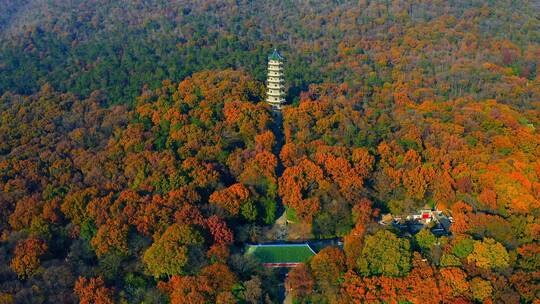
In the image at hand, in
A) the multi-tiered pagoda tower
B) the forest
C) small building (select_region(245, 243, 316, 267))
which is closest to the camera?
the forest

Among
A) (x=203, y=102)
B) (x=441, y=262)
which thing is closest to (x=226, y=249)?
(x=441, y=262)

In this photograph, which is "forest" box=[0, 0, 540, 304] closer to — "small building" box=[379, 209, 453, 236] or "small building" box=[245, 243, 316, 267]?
"small building" box=[379, 209, 453, 236]

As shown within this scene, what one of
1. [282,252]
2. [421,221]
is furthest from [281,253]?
[421,221]

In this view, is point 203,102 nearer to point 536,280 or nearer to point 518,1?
point 536,280

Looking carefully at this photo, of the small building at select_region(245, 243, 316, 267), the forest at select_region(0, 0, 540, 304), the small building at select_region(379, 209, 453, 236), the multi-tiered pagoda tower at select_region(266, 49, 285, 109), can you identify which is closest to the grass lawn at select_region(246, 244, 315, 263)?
the small building at select_region(245, 243, 316, 267)

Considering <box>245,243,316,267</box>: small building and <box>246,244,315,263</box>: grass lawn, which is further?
<box>246,244,315,263</box>: grass lawn

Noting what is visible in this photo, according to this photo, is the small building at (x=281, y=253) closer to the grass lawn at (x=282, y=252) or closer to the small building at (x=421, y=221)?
the grass lawn at (x=282, y=252)

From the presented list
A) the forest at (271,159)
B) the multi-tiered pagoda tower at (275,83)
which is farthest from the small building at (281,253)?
the multi-tiered pagoda tower at (275,83)

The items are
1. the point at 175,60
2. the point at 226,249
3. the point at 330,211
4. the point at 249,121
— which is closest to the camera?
the point at 226,249
